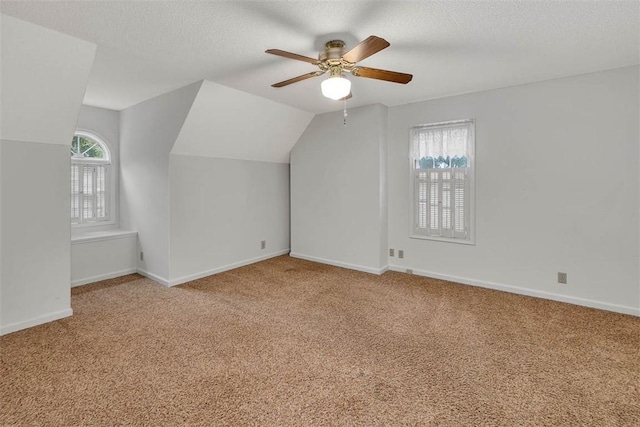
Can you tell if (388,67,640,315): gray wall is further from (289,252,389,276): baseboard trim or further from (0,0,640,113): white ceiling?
(289,252,389,276): baseboard trim

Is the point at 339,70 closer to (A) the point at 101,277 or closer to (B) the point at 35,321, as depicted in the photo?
(B) the point at 35,321

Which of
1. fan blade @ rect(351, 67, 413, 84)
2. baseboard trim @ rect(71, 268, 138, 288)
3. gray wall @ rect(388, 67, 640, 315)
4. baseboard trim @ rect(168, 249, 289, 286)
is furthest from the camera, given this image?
baseboard trim @ rect(168, 249, 289, 286)

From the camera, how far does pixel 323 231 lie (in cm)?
505

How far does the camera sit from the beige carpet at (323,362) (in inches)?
69.2

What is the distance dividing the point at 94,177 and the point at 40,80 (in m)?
2.35

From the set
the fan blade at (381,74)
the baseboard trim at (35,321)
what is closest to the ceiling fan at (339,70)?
the fan blade at (381,74)

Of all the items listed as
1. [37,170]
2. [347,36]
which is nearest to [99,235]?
[37,170]

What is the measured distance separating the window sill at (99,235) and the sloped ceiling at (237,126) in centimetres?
142

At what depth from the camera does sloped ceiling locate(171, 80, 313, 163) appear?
3689 mm

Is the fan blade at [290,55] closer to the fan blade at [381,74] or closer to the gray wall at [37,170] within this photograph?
the fan blade at [381,74]

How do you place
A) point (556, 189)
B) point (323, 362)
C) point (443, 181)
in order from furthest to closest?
point (443, 181) → point (556, 189) → point (323, 362)

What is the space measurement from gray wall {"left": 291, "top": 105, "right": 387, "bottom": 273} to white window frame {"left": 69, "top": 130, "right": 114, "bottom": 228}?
2.74 m

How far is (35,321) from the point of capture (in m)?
2.80

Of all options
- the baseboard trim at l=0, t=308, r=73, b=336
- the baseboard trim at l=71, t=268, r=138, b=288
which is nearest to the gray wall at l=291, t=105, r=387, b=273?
the baseboard trim at l=71, t=268, r=138, b=288
